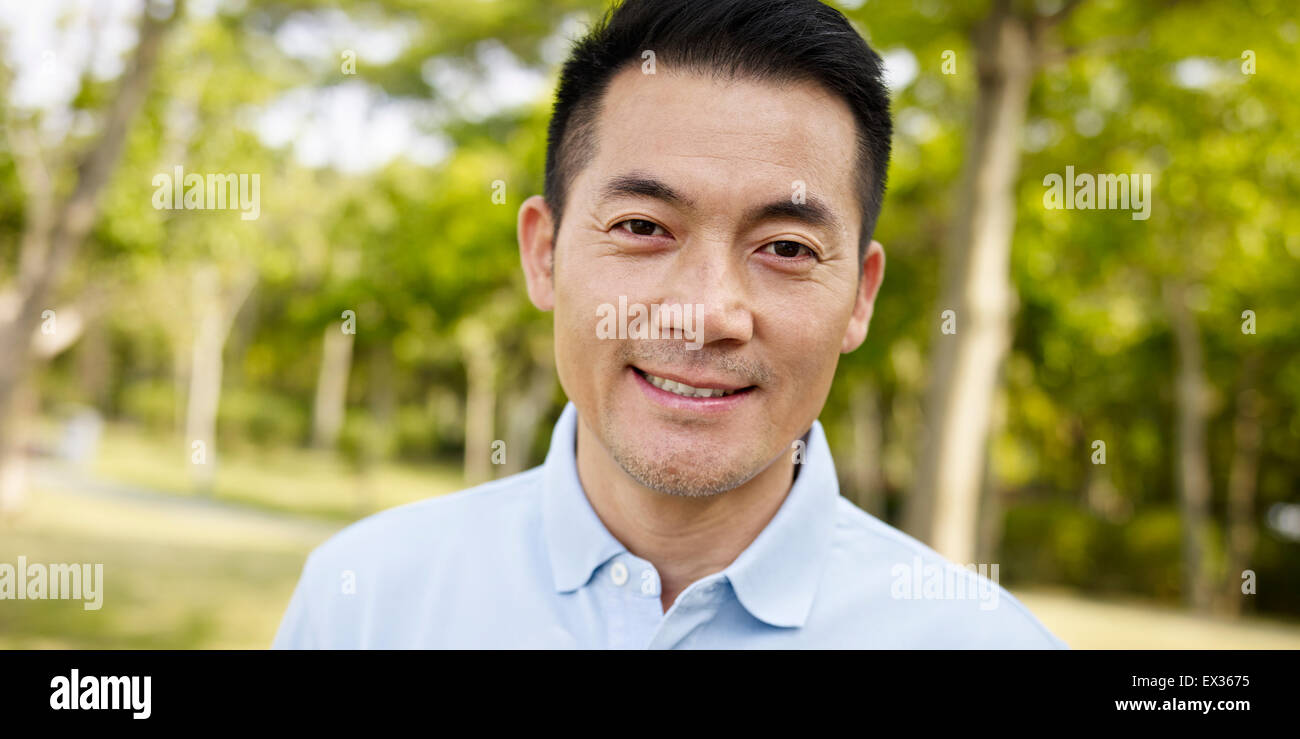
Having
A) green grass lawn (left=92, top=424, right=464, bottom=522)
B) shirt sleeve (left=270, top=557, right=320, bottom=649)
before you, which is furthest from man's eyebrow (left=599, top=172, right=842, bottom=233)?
green grass lawn (left=92, top=424, right=464, bottom=522)

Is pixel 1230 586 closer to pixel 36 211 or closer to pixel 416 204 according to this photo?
pixel 416 204

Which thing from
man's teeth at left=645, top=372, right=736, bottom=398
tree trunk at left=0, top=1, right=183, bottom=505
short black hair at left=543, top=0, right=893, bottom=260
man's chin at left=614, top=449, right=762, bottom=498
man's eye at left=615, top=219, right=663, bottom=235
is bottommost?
man's chin at left=614, top=449, right=762, bottom=498

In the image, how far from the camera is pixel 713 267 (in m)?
1.74

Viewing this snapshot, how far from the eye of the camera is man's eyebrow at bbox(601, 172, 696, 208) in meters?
1.78

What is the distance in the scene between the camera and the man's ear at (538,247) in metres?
2.14

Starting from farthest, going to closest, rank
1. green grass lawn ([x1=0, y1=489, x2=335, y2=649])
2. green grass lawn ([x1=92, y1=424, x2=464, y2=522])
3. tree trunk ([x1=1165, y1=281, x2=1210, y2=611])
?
green grass lawn ([x1=92, y1=424, x2=464, y2=522])
tree trunk ([x1=1165, y1=281, x2=1210, y2=611])
green grass lawn ([x1=0, y1=489, x2=335, y2=649])

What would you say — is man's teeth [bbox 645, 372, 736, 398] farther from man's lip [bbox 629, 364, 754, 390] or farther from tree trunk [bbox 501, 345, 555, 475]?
tree trunk [bbox 501, 345, 555, 475]

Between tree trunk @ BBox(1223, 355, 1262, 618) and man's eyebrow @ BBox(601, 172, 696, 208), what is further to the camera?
tree trunk @ BBox(1223, 355, 1262, 618)

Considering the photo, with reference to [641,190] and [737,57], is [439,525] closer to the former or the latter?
[641,190]

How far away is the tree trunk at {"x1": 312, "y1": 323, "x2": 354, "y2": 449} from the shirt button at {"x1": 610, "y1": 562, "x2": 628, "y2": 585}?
2670 cm

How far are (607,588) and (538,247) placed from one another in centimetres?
77

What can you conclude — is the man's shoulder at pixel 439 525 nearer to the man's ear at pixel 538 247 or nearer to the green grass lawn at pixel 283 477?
the man's ear at pixel 538 247

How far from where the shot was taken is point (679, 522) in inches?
77.1
